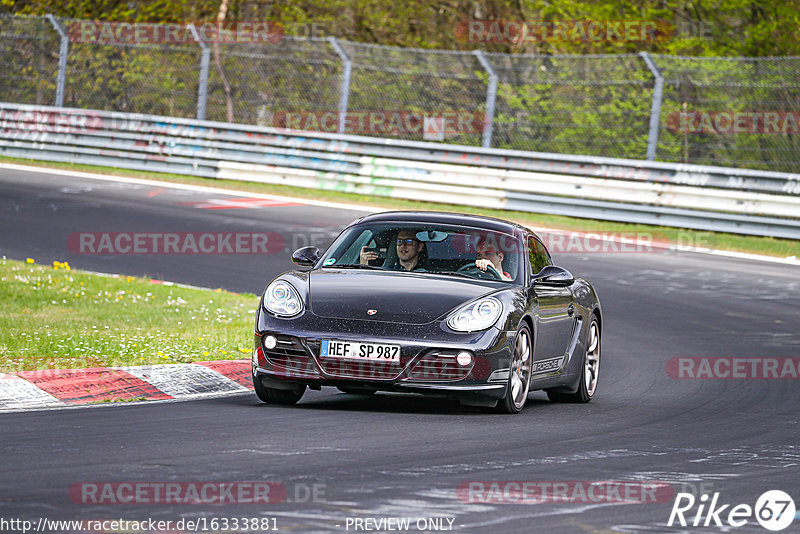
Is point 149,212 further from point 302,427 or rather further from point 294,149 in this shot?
point 302,427

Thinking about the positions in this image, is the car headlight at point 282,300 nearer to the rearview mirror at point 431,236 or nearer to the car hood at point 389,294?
the car hood at point 389,294

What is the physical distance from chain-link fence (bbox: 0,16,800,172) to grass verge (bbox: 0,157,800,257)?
1249 mm

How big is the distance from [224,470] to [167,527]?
1.10m

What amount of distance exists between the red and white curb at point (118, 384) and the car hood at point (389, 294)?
120 cm

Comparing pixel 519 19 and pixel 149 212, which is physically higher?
pixel 519 19

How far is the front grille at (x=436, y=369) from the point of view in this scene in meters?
8.20

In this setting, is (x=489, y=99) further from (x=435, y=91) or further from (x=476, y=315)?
(x=476, y=315)

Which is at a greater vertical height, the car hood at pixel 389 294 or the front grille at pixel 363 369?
the car hood at pixel 389 294

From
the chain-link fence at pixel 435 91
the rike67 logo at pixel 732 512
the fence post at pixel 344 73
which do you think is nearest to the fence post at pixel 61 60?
the chain-link fence at pixel 435 91

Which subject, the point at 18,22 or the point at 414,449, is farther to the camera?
the point at 18,22

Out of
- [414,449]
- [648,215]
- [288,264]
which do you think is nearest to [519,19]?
[648,215]

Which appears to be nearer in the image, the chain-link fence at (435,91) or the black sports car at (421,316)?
the black sports car at (421,316)

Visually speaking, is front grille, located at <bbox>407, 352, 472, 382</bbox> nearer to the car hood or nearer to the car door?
the car hood

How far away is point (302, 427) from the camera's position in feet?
25.1
